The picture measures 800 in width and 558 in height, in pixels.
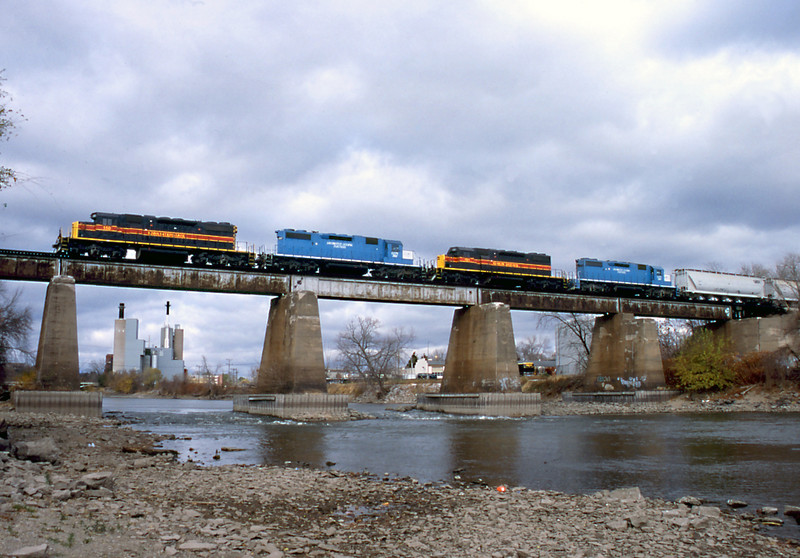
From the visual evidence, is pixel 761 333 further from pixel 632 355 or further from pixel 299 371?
pixel 299 371

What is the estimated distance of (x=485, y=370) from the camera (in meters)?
48.2

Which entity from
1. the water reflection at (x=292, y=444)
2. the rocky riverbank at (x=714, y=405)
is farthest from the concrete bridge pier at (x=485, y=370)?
the water reflection at (x=292, y=444)

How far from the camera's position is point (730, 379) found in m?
60.1

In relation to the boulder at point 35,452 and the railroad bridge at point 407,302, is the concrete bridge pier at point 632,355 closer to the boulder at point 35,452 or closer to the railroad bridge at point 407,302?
the railroad bridge at point 407,302

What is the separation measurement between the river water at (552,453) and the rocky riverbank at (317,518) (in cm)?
210

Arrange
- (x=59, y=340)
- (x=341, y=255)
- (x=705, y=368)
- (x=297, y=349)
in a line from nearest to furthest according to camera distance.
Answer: (x=59, y=340) → (x=297, y=349) → (x=341, y=255) → (x=705, y=368)

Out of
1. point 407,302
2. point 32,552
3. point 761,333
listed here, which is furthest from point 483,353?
point 32,552

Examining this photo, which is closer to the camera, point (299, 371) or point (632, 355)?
point (299, 371)

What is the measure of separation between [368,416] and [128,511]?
3566 cm

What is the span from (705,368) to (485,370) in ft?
87.5

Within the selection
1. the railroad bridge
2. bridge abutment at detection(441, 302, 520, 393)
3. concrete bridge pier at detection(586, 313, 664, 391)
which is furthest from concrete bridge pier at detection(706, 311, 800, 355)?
bridge abutment at detection(441, 302, 520, 393)

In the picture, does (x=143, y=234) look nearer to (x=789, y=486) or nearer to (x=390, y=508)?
(x=390, y=508)

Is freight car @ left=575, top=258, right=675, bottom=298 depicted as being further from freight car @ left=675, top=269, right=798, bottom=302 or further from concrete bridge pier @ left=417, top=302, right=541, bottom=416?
concrete bridge pier @ left=417, top=302, right=541, bottom=416

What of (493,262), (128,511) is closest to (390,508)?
(128,511)
